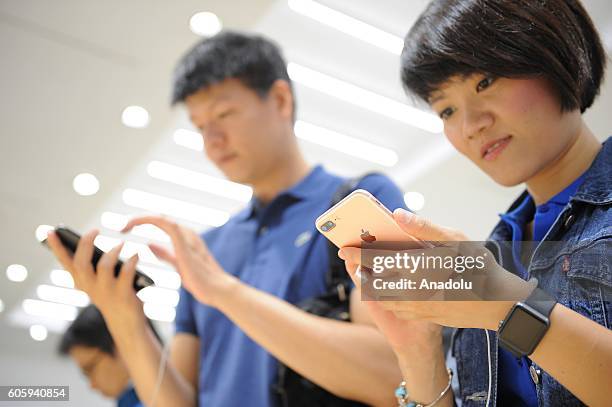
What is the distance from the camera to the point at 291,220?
3.90ft

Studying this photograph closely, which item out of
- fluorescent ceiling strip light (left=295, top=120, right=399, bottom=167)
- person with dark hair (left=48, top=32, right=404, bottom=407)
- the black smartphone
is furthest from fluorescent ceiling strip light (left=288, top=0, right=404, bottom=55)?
the black smartphone

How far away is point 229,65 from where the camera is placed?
131cm

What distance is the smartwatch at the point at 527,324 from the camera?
0.54 metres

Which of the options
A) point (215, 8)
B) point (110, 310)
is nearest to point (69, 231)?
point (110, 310)

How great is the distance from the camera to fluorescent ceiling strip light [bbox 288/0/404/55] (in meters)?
2.19

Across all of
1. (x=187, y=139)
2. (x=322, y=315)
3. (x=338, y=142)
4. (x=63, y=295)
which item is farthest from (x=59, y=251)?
(x=187, y=139)

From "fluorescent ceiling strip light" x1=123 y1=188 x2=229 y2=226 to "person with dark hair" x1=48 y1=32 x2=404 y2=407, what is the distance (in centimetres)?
85

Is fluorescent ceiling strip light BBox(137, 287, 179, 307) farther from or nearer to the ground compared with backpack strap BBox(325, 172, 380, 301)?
nearer to the ground

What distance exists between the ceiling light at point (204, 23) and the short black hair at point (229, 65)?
3.59 ft

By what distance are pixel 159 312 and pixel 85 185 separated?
80 cm

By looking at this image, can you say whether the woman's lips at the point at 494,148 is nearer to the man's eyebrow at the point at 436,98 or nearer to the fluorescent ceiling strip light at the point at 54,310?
the man's eyebrow at the point at 436,98

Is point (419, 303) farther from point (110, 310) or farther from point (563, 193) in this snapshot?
point (110, 310)

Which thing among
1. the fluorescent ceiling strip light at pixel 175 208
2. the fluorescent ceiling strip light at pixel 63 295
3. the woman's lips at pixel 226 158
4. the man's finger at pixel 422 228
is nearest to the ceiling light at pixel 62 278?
the fluorescent ceiling strip light at pixel 63 295

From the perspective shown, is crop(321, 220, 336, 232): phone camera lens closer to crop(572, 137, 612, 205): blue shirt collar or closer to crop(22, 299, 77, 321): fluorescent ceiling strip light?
crop(572, 137, 612, 205): blue shirt collar
